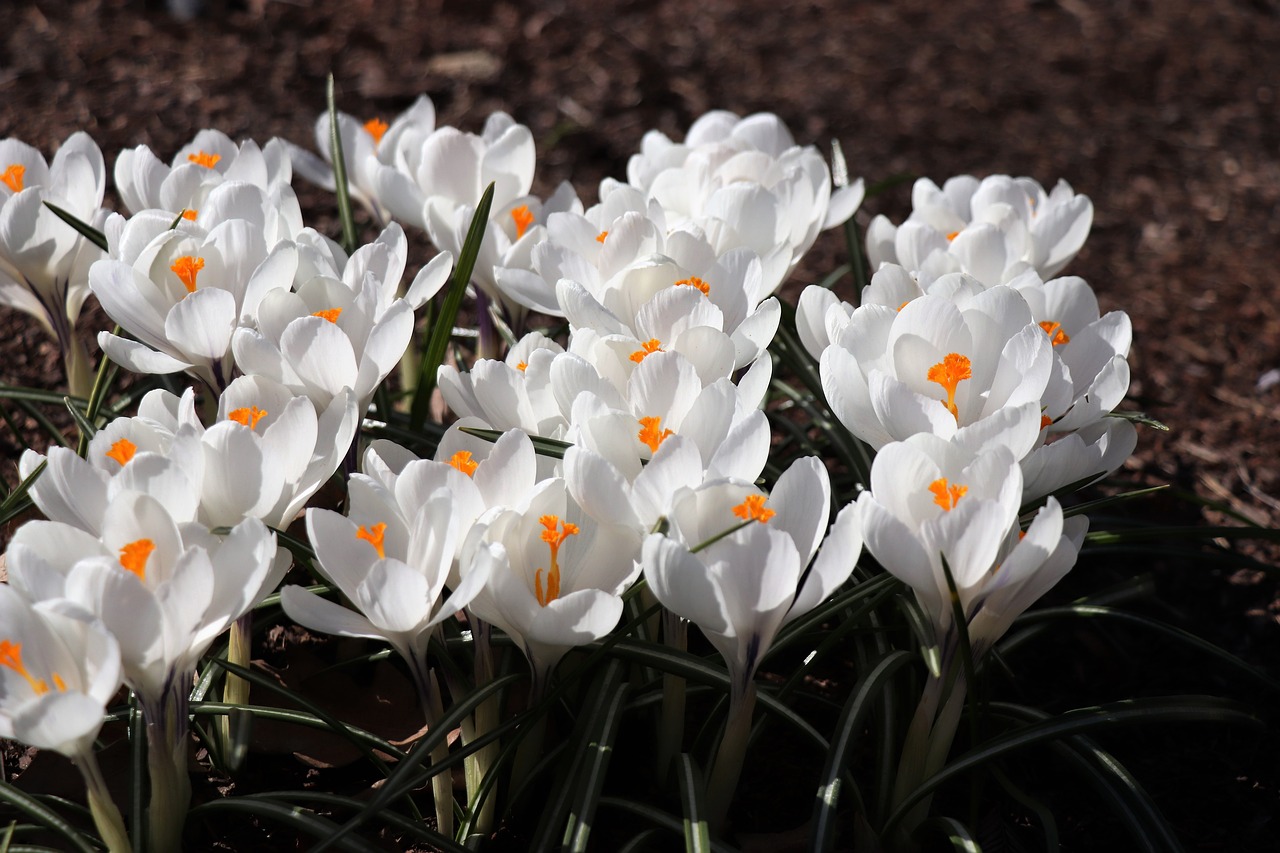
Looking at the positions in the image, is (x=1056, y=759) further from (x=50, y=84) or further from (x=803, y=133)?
(x=50, y=84)

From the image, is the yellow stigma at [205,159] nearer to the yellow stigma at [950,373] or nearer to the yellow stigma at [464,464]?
the yellow stigma at [464,464]

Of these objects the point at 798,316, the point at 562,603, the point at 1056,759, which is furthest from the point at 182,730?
the point at 1056,759

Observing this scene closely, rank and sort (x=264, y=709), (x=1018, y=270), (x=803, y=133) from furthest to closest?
1. (x=803, y=133)
2. (x=1018, y=270)
3. (x=264, y=709)

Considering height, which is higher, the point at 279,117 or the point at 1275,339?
the point at 279,117

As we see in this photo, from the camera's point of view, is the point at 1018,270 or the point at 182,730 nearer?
the point at 182,730

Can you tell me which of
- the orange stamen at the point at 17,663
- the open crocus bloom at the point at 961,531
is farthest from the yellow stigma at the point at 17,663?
the open crocus bloom at the point at 961,531

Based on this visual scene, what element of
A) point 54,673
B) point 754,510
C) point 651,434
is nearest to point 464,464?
point 651,434
